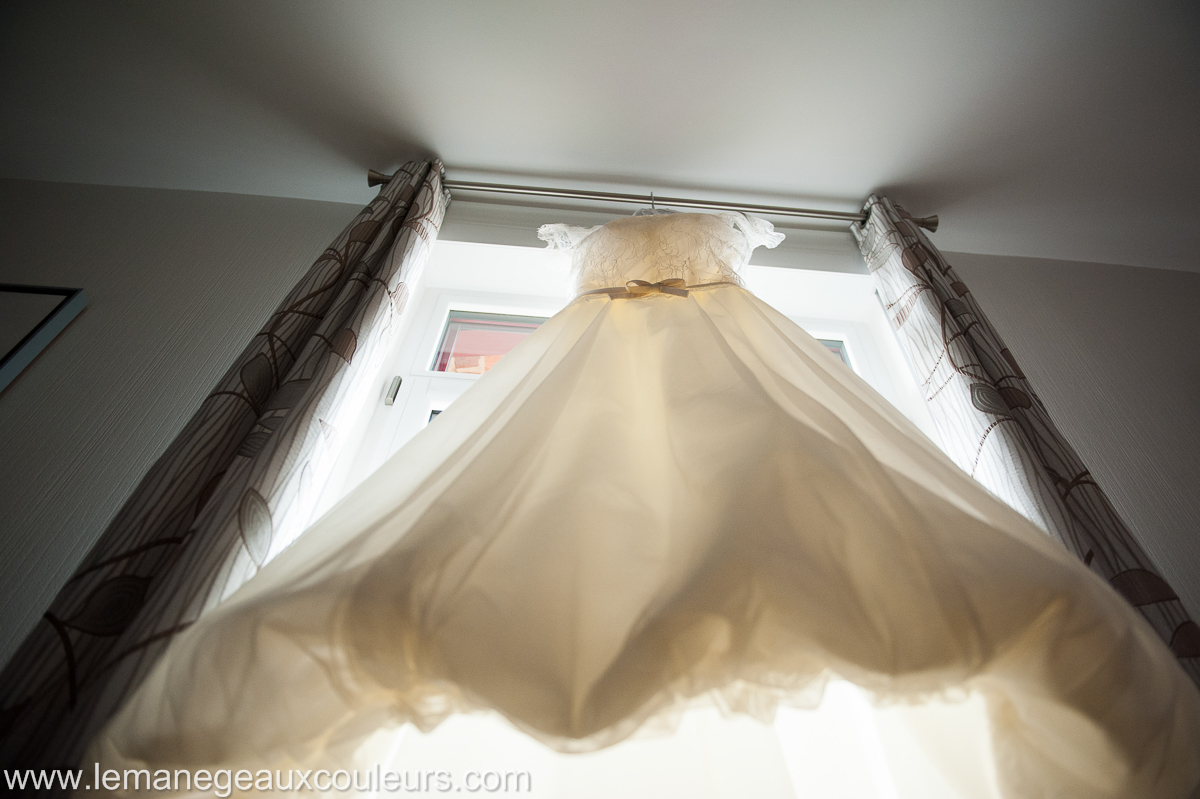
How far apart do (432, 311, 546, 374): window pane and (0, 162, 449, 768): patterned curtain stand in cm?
35

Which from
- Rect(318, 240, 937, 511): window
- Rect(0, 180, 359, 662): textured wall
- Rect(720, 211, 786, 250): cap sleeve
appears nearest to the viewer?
Rect(0, 180, 359, 662): textured wall

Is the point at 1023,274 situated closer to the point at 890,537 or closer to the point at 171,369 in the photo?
the point at 890,537

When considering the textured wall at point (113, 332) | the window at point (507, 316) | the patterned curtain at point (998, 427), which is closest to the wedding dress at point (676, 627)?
the patterned curtain at point (998, 427)

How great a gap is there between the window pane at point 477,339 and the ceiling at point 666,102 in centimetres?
42

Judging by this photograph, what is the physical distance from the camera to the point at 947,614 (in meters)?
0.40

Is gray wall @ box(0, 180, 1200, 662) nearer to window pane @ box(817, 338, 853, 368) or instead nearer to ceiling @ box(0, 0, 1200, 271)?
ceiling @ box(0, 0, 1200, 271)

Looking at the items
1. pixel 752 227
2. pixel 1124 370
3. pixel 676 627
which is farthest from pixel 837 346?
pixel 676 627

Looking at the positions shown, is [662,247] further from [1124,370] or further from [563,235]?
[1124,370]

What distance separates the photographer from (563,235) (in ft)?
4.03

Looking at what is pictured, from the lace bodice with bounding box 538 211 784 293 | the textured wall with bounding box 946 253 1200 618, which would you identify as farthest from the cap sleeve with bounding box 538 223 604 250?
the textured wall with bounding box 946 253 1200 618

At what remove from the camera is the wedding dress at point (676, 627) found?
38cm

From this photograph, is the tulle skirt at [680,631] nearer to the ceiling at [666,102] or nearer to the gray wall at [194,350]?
the gray wall at [194,350]

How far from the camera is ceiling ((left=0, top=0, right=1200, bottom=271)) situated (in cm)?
122

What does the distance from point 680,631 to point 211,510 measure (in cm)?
60
